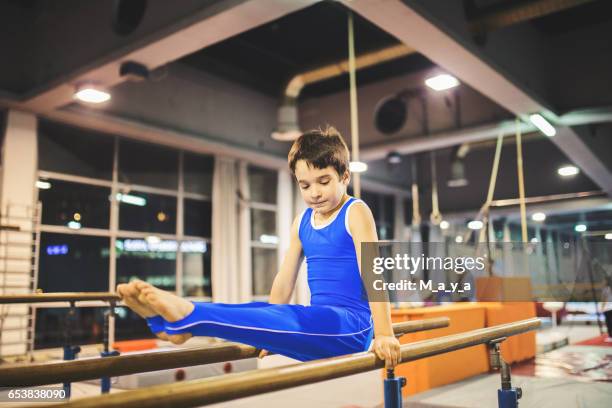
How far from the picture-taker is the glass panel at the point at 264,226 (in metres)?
10.3

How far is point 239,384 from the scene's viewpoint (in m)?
1.21

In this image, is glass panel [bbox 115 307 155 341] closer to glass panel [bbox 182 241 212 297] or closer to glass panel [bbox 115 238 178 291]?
glass panel [bbox 115 238 178 291]

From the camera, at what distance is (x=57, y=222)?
7.41 m

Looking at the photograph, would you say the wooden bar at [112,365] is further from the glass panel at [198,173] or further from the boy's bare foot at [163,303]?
the glass panel at [198,173]

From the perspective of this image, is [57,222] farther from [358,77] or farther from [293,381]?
[293,381]

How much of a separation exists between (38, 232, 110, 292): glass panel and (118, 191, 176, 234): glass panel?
0.53 metres

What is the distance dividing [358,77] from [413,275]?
7078 mm

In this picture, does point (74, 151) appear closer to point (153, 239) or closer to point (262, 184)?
point (153, 239)

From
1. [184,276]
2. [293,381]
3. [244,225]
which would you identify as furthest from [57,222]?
[293,381]

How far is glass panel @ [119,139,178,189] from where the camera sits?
8.39m

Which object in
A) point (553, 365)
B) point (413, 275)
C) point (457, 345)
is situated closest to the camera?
point (457, 345)

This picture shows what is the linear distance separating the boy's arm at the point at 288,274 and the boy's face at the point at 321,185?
0.26 metres

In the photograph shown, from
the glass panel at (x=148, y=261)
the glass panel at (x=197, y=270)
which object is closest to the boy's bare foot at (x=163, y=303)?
the glass panel at (x=148, y=261)

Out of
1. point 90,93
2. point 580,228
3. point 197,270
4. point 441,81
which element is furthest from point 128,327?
point 580,228
